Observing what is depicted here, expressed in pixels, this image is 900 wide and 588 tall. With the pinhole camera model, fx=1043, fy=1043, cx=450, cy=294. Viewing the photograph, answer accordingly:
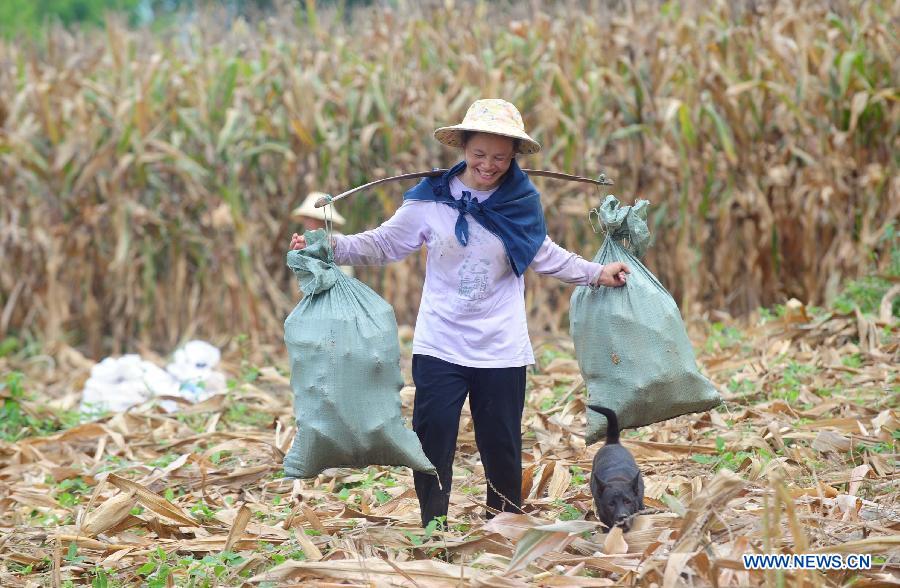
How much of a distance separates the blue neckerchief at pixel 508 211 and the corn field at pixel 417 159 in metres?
3.82

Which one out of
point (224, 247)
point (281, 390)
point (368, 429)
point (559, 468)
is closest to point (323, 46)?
point (224, 247)

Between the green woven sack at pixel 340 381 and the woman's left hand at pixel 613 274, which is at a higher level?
the woman's left hand at pixel 613 274

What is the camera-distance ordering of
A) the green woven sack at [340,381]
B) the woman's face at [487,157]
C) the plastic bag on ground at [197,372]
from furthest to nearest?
the plastic bag on ground at [197,372] → the woman's face at [487,157] → the green woven sack at [340,381]

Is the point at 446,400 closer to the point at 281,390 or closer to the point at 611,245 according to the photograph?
the point at 611,245

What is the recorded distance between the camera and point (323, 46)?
343 inches

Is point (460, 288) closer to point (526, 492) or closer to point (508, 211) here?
point (508, 211)

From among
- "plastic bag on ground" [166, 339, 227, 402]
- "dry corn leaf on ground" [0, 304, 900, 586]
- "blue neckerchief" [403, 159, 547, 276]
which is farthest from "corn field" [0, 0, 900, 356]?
"blue neckerchief" [403, 159, 547, 276]

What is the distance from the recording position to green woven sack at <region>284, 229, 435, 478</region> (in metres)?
3.27

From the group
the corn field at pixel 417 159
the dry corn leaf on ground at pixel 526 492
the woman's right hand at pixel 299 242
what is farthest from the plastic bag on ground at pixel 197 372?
the woman's right hand at pixel 299 242

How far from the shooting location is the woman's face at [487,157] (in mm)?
3412

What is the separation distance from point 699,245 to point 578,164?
3.44 ft

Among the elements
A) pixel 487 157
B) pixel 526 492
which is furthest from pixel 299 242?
pixel 526 492

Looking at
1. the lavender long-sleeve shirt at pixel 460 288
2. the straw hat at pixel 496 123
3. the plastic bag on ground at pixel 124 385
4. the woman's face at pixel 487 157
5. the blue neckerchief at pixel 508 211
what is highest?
the straw hat at pixel 496 123

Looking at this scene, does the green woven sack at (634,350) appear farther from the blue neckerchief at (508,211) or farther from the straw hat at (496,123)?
the straw hat at (496,123)
